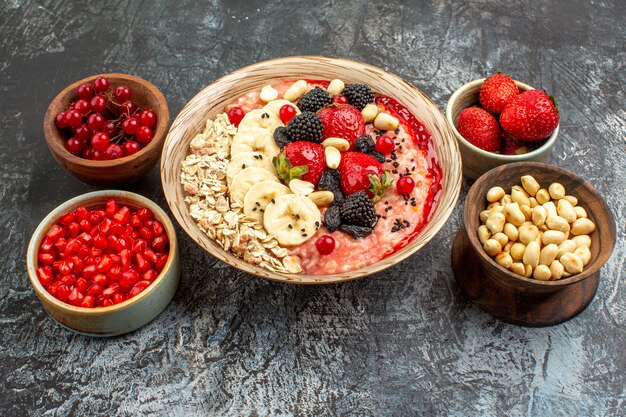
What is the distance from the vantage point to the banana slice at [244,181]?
8.30 ft

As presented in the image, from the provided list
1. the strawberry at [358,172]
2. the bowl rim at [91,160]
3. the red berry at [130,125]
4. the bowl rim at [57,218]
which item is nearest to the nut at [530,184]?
the strawberry at [358,172]

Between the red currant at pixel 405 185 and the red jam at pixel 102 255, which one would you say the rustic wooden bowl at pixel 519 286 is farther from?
the red jam at pixel 102 255

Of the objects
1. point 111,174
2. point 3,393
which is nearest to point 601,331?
point 111,174

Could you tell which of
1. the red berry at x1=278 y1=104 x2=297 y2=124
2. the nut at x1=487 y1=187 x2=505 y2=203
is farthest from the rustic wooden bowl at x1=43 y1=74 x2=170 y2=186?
the nut at x1=487 y1=187 x2=505 y2=203

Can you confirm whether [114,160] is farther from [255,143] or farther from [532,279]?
[532,279]

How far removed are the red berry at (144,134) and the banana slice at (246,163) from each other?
443mm

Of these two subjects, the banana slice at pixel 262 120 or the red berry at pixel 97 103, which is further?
the red berry at pixel 97 103

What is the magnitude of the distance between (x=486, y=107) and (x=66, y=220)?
1.94m

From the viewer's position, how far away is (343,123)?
8.63ft

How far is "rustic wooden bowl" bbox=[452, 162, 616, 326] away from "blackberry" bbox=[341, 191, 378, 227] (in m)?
0.38

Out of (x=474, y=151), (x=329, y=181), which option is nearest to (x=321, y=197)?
(x=329, y=181)

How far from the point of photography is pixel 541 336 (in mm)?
2621

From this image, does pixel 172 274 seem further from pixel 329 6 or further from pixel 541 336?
pixel 329 6

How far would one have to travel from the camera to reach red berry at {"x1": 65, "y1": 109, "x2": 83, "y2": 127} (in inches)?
110
